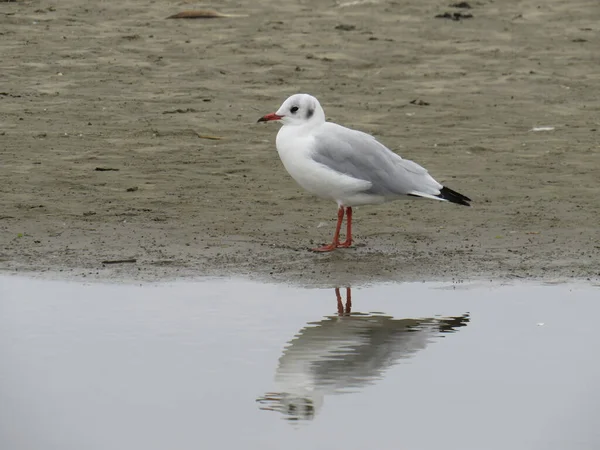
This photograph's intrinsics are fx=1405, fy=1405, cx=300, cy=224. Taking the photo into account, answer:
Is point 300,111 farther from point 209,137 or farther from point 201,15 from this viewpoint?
point 201,15

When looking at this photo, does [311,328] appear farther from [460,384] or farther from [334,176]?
[334,176]

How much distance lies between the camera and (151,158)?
35.3 feet

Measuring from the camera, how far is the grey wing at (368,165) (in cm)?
859

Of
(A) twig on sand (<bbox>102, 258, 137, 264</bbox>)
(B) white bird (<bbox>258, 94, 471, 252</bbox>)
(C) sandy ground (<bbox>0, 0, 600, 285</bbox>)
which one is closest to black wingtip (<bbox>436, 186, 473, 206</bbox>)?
(B) white bird (<bbox>258, 94, 471, 252</bbox>)

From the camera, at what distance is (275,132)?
37.8 ft

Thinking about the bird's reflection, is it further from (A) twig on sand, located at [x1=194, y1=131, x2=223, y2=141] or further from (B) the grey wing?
(A) twig on sand, located at [x1=194, y1=131, x2=223, y2=141]

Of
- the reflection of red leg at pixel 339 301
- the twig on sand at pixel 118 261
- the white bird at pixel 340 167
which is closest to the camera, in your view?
the reflection of red leg at pixel 339 301

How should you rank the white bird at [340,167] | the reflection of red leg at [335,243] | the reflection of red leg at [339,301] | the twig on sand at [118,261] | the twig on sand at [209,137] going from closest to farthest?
the reflection of red leg at [339,301]
the twig on sand at [118,261]
the reflection of red leg at [335,243]
the white bird at [340,167]
the twig on sand at [209,137]

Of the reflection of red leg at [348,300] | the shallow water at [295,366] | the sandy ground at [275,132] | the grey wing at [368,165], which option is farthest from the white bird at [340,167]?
the shallow water at [295,366]

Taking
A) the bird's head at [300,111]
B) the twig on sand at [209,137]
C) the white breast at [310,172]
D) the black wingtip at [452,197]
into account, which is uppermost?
the bird's head at [300,111]

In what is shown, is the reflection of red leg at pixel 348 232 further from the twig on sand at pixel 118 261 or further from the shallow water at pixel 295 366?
the twig on sand at pixel 118 261

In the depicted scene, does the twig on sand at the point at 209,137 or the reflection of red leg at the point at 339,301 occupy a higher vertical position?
the twig on sand at the point at 209,137

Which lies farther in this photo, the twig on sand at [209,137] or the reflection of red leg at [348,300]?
the twig on sand at [209,137]

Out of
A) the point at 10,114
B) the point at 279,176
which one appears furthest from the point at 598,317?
the point at 10,114
